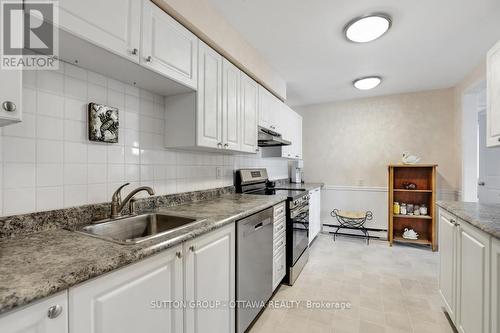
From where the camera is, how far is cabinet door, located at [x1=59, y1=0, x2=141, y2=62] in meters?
0.99

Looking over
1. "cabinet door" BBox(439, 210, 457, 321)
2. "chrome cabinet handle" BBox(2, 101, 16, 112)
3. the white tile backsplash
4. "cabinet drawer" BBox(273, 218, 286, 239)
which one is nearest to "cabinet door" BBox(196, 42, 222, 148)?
the white tile backsplash

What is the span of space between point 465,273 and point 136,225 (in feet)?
Answer: 7.05

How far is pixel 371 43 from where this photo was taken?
238 cm

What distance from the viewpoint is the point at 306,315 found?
1954 millimetres

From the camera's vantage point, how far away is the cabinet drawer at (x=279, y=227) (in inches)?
85.9

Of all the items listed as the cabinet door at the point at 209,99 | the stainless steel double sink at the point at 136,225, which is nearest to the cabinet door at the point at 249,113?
the cabinet door at the point at 209,99

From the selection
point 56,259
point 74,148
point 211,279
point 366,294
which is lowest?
point 366,294

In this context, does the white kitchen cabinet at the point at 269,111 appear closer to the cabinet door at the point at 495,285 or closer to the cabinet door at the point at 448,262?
the cabinet door at the point at 448,262

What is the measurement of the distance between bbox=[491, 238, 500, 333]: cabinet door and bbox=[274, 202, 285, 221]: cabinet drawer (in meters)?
1.41

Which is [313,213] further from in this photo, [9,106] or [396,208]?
[9,106]

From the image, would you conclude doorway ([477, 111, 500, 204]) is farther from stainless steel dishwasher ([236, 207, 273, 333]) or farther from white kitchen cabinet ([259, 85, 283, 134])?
stainless steel dishwasher ([236, 207, 273, 333])

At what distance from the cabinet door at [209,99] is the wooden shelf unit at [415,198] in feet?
10.1

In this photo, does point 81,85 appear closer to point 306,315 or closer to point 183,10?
point 183,10

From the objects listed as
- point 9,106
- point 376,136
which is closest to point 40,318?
point 9,106
